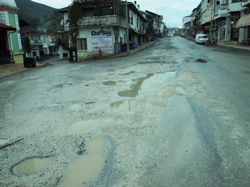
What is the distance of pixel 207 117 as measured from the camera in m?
5.42

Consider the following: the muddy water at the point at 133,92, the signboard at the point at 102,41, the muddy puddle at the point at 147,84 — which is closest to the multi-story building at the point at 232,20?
the signboard at the point at 102,41

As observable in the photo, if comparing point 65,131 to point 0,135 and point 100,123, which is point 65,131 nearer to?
point 100,123

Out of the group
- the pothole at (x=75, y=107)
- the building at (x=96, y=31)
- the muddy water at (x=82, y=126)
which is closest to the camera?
the muddy water at (x=82, y=126)

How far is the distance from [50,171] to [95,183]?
2.66ft

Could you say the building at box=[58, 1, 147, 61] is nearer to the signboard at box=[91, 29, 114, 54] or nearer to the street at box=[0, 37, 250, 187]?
the signboard at box=[91, 29, 114, 54]

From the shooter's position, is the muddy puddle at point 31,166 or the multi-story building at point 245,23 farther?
the multi-story building at point 245,23

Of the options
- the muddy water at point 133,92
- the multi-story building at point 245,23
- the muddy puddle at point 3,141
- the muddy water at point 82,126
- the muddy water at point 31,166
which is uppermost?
the multi-story building at point 245,23

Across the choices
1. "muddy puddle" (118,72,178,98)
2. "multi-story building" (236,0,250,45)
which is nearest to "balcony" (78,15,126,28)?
"multi-story building" (236,0,250,45)

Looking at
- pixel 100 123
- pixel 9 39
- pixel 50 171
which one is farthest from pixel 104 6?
pixel 50 171

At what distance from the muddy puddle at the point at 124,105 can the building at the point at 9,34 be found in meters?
20.4

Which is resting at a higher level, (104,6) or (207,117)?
(104,6)

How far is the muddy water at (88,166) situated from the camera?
10.7 ft

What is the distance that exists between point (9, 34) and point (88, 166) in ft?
87.5

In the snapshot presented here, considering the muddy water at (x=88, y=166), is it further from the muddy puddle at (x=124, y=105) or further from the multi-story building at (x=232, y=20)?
the multi-story building at (x=232, y=20)
